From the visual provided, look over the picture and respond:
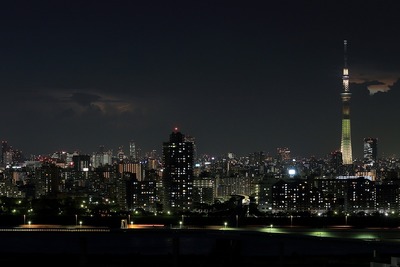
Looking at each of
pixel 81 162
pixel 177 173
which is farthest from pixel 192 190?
pixel 81 162

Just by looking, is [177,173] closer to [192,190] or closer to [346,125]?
[192,190]

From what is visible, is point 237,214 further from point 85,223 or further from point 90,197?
point 90,197

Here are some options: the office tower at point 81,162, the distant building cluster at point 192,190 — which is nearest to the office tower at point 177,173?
the distant building cluster at point 192,190

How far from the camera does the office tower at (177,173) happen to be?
252 ft

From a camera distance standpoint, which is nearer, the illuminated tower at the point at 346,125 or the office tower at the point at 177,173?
the office tower at the point at 177,173

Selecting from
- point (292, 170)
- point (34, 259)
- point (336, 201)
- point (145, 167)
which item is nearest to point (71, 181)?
point (145, 167)

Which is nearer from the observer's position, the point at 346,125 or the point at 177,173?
the point at 177,173

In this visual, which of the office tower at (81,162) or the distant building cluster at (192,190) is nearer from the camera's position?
the distant building cluster at (192,190)

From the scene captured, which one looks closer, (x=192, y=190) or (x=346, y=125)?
(x=192, y=190)

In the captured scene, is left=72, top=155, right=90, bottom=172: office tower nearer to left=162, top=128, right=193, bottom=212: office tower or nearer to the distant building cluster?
the distant building cluster

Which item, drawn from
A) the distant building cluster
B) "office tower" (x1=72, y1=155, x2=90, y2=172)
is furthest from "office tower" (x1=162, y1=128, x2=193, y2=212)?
"office tower" (x1=72, y1=155, x2=90, y2=172)

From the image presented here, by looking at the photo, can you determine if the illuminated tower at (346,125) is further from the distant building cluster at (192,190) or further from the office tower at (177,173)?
the office tower at (177,173)

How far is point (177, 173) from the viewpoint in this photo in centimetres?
8056

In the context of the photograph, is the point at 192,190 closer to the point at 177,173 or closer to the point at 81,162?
the point at 177,173
